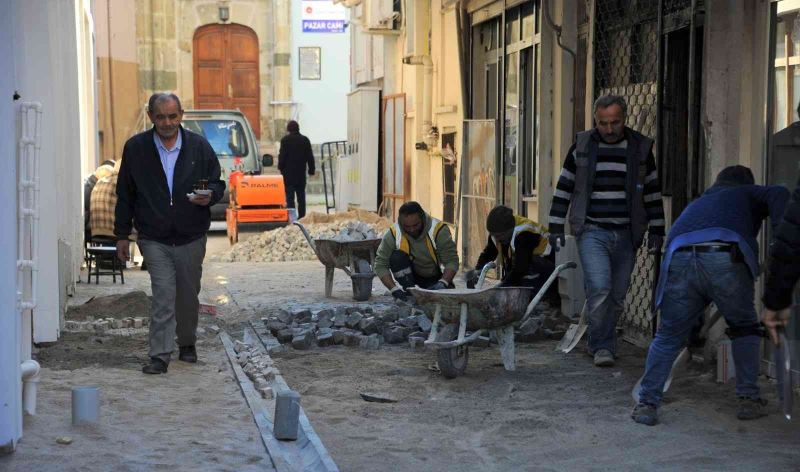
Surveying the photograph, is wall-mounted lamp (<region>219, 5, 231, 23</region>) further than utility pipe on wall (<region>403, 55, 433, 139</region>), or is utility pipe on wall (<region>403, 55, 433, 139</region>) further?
wall-mounted lamp (<region>219, 5, 231, 23</region>)

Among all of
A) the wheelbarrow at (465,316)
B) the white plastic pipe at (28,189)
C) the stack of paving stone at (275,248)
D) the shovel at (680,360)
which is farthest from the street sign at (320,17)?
the white plastic pipe at (28,189)

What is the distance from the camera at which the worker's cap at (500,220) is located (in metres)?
9.08

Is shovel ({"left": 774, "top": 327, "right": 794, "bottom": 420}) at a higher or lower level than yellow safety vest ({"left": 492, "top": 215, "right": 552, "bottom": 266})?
lower

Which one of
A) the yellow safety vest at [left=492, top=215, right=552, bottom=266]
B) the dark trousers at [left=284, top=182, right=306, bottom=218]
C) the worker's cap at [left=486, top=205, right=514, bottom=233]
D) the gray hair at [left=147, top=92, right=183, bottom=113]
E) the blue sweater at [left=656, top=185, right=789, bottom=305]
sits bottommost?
the dark trousers at [left=284, top=182, right=306, bottom=218]

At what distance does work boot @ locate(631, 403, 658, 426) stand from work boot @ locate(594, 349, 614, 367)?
1.73m

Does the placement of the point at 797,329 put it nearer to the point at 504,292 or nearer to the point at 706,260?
the point at 706,260

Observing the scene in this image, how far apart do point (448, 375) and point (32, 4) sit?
3714mm

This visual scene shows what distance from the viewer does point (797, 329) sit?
7137 mm

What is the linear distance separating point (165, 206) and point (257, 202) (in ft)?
37.5

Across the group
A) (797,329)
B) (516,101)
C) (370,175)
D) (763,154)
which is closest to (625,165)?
(763,154)

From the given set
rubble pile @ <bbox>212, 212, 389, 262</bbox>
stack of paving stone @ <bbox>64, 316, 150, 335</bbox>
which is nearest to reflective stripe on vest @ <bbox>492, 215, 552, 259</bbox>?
stack of paving stone @ <bbox>64, 316, 150, 335</bbox>

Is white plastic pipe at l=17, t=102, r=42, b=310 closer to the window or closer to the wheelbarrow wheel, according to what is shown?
the wheelbarrow wheel

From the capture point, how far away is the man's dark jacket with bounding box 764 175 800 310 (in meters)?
4.66

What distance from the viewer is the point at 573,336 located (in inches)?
355
